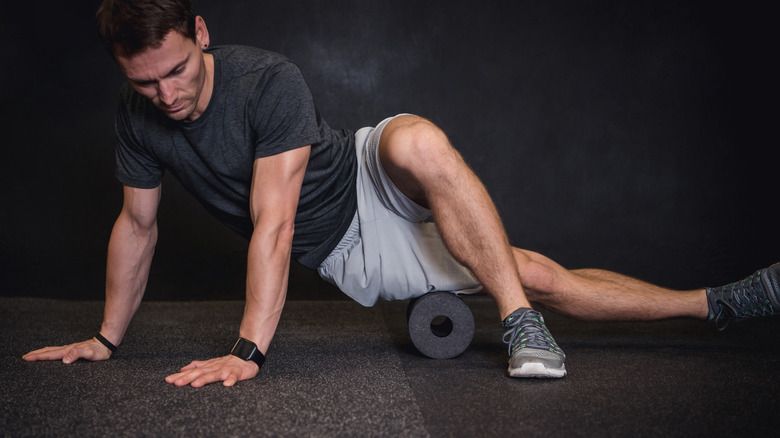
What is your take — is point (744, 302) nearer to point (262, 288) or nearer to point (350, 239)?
point (350, 239)

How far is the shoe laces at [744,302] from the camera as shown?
157cm

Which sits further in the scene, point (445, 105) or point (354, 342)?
point (445, 105)

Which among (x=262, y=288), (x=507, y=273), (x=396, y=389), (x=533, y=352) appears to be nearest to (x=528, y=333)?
(x=533, y=352)

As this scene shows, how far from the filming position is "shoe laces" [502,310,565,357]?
1.33 metres

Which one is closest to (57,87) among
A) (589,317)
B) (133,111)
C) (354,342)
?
(133,111)

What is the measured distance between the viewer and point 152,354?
5.34ft

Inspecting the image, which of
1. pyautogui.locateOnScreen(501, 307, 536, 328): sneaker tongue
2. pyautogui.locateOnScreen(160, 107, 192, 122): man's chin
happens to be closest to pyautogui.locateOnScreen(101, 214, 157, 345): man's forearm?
pyautogui.locateOnScreen(160, 107, 192, 122): man's chin

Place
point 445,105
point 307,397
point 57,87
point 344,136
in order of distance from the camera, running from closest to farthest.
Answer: point 307,397 < point 344,136 < point 57,87 < point 445,105

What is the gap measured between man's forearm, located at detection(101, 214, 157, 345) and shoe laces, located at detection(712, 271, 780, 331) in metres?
1.57

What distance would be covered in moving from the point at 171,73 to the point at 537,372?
1.05 m

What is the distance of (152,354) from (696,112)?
2720 millimetres

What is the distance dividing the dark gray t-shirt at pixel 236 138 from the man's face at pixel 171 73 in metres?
0.09

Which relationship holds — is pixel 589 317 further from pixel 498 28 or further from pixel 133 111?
pixel 498 28

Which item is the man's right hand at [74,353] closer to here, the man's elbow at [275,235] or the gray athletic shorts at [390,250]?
the man's elbow at [275,235]
